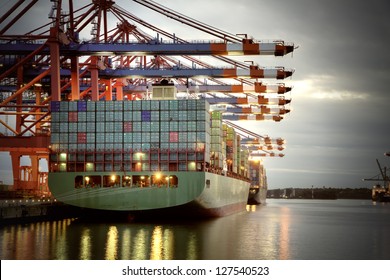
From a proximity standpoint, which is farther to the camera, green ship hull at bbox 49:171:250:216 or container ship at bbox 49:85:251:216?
container ship at bbox 49:85:251:216

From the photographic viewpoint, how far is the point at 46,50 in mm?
53281

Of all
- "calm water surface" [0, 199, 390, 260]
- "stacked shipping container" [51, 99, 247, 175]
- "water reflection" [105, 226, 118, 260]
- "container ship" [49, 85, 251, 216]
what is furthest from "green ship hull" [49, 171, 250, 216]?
"water reflection" [105, 226, 118, 260]

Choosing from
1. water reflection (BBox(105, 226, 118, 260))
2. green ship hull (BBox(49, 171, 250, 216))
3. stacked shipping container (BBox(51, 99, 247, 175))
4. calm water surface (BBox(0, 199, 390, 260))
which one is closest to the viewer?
water reflection (BBox(105, 226, 118, 260))

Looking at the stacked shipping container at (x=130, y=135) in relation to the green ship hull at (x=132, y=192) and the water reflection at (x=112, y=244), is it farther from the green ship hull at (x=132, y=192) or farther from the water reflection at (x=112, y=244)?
the water reflection at (x=112, y=244)

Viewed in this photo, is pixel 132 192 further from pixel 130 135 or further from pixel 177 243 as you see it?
pixel 177 243

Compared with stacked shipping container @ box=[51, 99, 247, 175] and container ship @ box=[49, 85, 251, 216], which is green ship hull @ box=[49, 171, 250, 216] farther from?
stacked shipping container @ box=[51, 99, 247, 175]

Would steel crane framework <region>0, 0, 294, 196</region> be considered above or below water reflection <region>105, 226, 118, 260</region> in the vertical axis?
above

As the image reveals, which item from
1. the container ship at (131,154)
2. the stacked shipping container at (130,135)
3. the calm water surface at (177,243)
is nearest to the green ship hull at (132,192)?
the container ship at (131,154)

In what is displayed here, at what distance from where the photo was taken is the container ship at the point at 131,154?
48031mm

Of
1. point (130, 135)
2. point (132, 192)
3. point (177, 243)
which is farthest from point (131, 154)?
point (177, 243)

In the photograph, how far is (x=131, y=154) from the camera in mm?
49344

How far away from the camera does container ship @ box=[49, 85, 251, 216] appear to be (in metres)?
48.0
